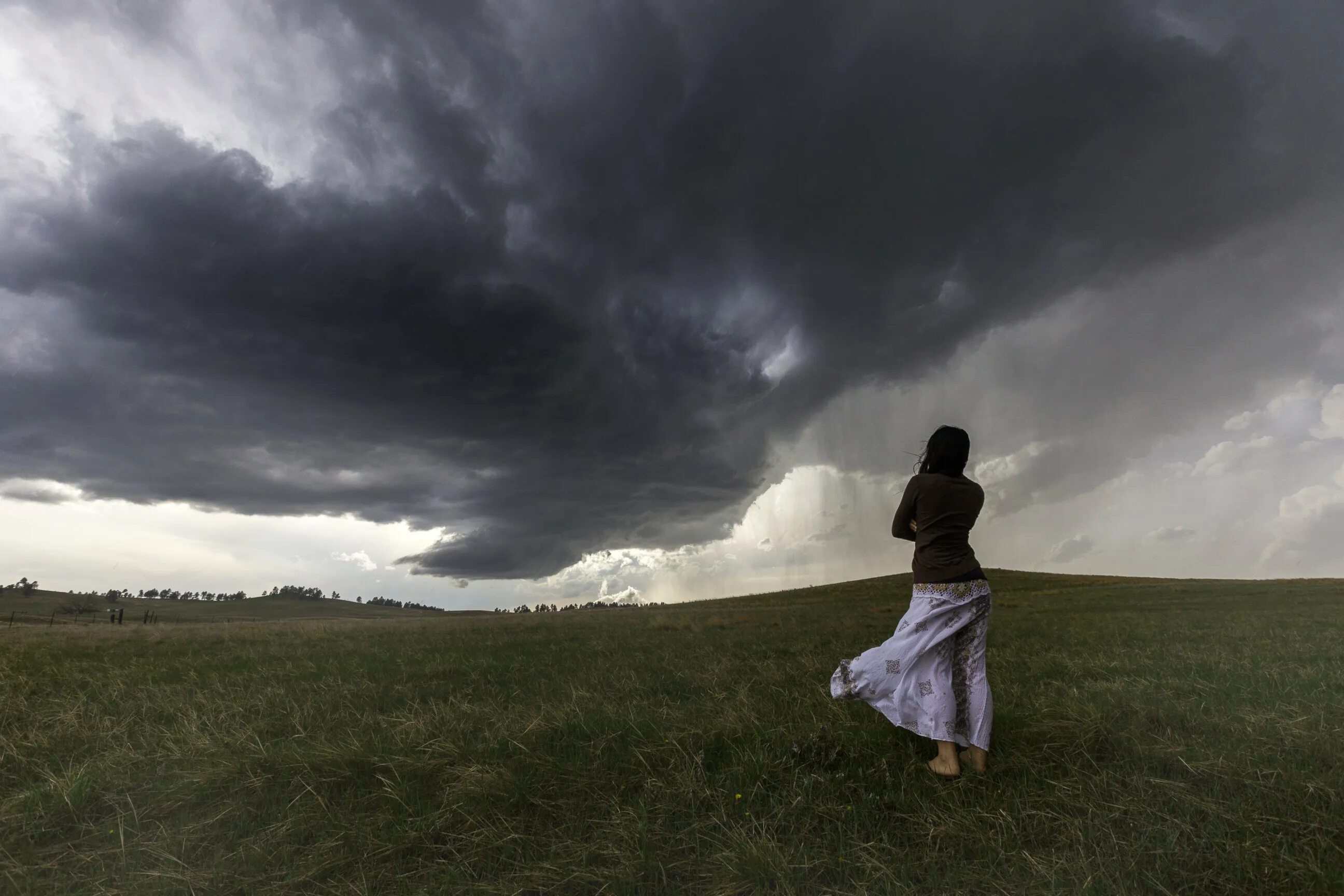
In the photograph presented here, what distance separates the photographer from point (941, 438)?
534 centimetres

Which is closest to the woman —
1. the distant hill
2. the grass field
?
the grass field

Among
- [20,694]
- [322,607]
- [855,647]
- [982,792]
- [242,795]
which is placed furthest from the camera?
[322,607]

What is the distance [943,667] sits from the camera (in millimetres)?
5066

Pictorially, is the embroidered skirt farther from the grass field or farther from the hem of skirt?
the grass field

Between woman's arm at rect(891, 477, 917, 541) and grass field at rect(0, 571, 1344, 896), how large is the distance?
1769 mm

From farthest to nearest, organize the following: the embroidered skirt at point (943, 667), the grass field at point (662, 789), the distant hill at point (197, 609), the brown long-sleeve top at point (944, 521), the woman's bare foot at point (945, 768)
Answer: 1. the distant hill at point (197, 609)
2. the brown long-sleeve top at point (944, 521)
3. the embroidered skirt at point (943, 667)
4. the woman's bare foot at point (945, 768)
5. the grass field at point (662, 789)

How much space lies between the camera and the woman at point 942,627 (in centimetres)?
494

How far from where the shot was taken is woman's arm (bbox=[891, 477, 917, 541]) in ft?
17.6

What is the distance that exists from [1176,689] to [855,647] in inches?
229

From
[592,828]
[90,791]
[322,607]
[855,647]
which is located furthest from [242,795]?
[322,607]

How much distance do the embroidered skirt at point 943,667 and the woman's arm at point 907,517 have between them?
47 cm

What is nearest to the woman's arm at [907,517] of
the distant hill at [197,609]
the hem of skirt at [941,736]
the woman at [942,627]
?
the woman at [942,627]

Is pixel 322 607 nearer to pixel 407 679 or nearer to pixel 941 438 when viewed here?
pixel 407 679

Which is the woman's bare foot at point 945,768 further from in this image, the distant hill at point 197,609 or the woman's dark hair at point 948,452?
the distant hill at point 197,609
